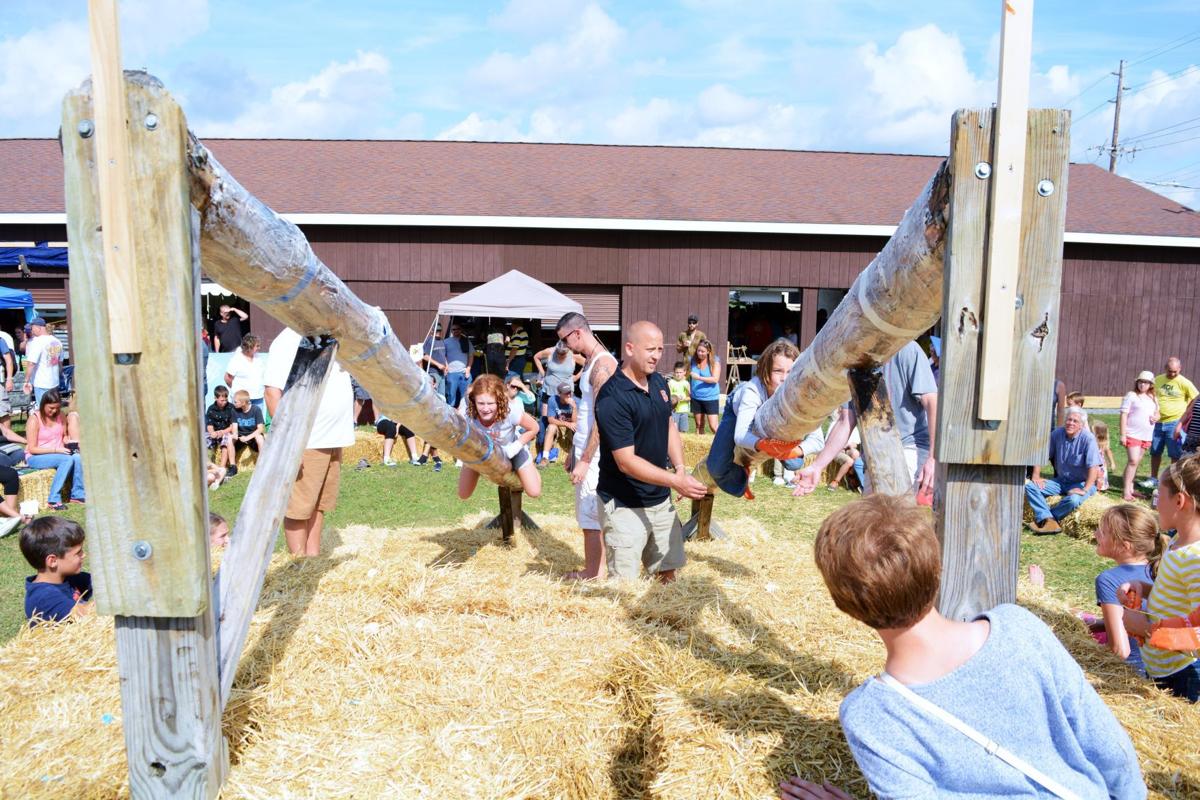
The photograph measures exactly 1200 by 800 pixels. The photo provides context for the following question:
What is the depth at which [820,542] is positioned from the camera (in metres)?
1.84

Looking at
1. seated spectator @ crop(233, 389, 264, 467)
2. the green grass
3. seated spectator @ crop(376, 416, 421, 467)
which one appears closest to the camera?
the green grass

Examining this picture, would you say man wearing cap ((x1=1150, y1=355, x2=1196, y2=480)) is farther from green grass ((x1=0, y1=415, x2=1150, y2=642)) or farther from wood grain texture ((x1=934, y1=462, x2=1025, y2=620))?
wood grain texture ((x1=934, y1=462, x2=1025, y2=620))

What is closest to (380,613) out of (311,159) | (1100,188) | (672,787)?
(672,787)

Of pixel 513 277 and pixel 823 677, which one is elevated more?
pixel 513 277

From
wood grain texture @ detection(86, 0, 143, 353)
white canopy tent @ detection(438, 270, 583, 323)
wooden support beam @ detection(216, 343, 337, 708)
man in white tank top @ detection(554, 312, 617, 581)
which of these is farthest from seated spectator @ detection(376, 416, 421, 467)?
wood grain texture @ detection(86, 0, 143, 353)

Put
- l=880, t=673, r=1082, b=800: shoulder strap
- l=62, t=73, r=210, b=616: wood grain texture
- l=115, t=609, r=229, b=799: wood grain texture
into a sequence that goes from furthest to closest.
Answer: l=115, t=609, r=229, b=799: wood grain texture < l=62, t=73, r=210, b=616: wood grain texture < l=880, t=673, r=1082, b=800: shoulder strap

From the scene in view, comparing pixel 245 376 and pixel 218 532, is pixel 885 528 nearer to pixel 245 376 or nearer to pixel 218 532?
pixel 218 532

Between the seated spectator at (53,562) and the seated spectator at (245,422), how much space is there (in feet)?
23.4

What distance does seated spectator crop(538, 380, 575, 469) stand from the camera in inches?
475

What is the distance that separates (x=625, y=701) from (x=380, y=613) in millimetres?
1139

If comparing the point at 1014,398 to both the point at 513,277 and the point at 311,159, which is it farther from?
the point at 311,159

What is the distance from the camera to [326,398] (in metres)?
5.73

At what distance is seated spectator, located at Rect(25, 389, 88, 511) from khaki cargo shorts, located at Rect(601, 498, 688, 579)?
659 cm

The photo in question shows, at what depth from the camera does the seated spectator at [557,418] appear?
39.6 feet
